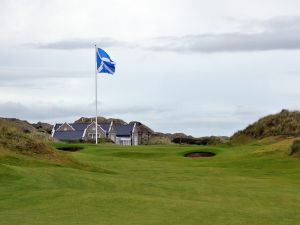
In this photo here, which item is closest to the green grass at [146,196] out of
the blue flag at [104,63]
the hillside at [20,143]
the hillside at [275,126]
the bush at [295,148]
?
the hillside at [20,143]

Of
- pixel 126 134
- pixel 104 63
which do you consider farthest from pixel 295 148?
pixel 126 134

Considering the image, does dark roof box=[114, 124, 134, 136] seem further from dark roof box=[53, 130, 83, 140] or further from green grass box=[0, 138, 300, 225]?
green grass box=[0, 138, 300, 225]

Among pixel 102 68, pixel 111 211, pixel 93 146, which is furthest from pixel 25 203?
pixel 102 68

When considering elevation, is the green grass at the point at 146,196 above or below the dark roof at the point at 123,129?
below

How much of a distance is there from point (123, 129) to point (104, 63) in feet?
143

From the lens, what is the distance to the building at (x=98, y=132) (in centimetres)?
10856

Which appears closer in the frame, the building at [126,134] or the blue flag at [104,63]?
the blue flag at [104,63]

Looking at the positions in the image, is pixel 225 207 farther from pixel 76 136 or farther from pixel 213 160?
pixel 76 136

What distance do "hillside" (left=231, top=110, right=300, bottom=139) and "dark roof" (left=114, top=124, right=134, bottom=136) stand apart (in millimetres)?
31055

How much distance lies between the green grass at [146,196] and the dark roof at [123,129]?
6940 cm

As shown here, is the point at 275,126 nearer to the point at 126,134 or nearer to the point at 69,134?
the point at 126,134

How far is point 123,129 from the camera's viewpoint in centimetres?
11462

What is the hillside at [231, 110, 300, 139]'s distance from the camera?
80.1m

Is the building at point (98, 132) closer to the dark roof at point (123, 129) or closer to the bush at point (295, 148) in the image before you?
the dark roof at point (123, 129)
